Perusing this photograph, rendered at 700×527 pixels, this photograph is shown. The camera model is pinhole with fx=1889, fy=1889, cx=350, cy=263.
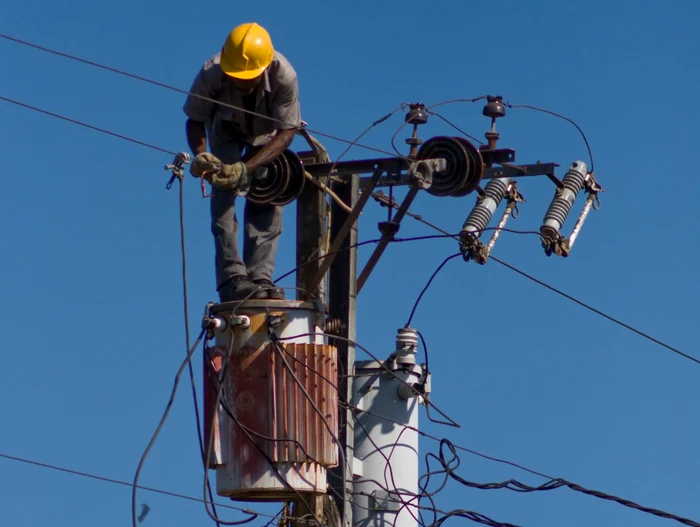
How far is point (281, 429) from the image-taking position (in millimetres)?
12586

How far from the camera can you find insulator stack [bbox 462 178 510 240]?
1401 centimetres

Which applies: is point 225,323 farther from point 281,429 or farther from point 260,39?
point 260,39

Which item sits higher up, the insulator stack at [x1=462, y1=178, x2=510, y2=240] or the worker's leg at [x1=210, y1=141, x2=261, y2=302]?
the insulator stack at [x1=462, y1=178, x2=510, y2=240]

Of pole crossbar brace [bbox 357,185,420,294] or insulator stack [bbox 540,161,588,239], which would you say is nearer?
pole crossbar brace [bbox 357,185,420,294]

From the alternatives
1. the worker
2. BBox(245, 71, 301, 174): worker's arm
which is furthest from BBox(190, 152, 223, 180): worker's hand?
BBox(245, 71, 301, 174): worker's arm

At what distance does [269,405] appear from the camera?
12586 millimetres

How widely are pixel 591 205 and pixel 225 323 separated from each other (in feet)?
11.5

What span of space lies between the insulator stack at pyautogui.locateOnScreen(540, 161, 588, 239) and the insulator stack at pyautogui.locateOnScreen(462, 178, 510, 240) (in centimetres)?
39

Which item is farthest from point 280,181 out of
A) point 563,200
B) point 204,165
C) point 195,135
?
point 563,200

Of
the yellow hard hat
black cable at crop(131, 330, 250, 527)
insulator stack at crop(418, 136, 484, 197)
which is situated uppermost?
the yellow hard hat

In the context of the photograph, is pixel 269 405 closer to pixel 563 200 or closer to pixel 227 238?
pixel 227 238

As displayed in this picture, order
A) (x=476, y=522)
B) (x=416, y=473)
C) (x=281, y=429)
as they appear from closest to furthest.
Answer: (x=281, y=429), (x=476, y=522), (x=416, y=473)

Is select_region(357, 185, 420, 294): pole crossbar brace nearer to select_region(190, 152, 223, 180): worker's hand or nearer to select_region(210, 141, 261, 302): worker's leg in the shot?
select_region(210, 141, 261, 302): worker's leg

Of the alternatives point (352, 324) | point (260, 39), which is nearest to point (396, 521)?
point (352, 324)
